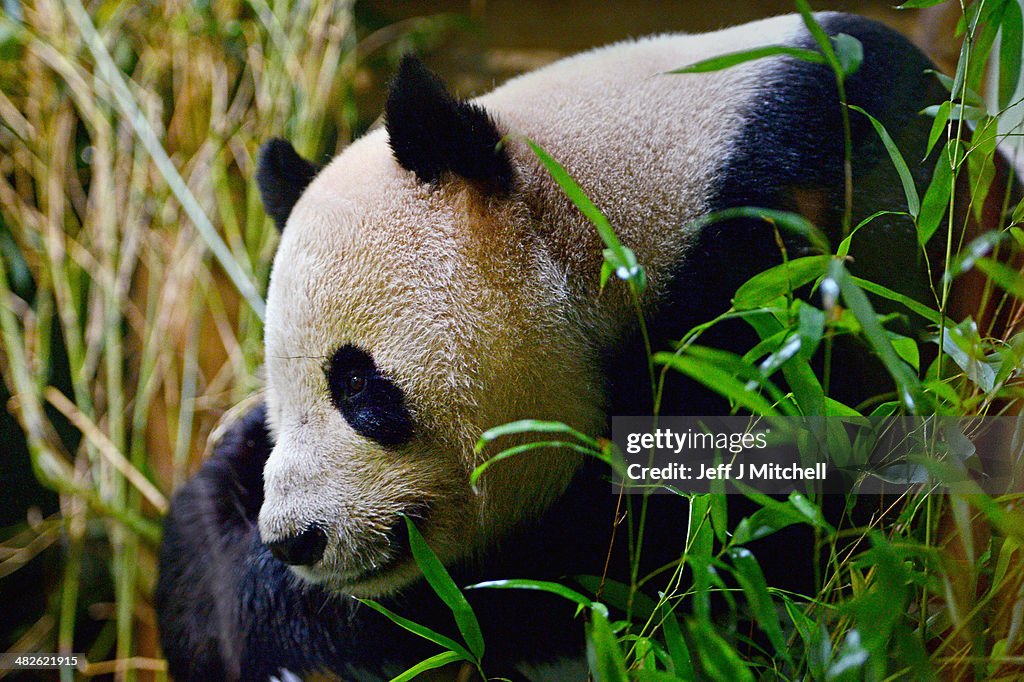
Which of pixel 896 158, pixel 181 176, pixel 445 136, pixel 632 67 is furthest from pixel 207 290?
pixel 896 158

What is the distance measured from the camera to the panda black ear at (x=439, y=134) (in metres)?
0.95

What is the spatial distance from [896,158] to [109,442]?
1518mm

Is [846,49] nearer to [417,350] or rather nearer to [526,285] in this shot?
[526,285]

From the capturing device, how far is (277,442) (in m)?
1.06

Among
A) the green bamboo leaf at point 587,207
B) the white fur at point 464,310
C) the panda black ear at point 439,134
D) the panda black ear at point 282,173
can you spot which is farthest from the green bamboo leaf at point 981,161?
the panda black ear at point 282,173

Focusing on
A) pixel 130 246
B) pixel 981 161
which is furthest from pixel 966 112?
pixel 130 246

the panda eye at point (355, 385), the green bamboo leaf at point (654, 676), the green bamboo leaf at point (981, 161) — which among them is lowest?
the green bamboo leaf at point (654, 676)

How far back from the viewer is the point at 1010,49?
0.81m

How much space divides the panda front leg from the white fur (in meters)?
0.16

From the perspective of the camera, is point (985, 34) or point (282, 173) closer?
point (985, 34)

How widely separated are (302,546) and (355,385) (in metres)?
0.21

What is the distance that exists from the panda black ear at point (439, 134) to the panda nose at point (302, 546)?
459 millimetres

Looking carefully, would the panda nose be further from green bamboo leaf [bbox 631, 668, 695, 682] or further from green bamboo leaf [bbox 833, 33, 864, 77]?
green bamboo leaf [bbox 833, 33, 864, 77]

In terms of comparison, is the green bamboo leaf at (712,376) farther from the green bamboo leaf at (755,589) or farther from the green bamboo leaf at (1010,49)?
the green bamboo leaf at (1010,49)
